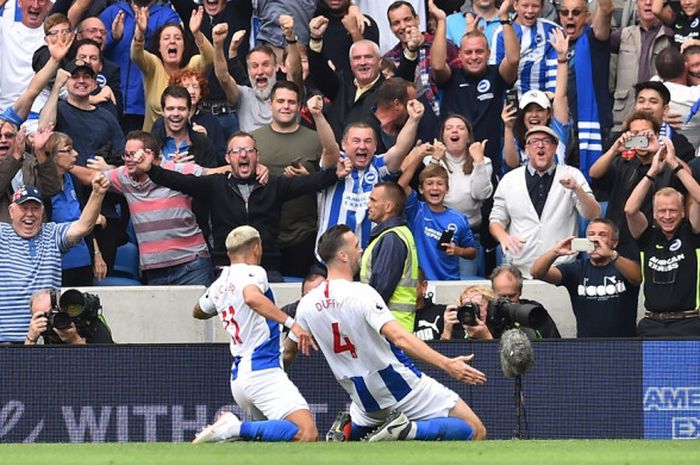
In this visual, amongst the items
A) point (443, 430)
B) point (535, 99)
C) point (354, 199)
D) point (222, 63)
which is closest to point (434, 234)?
point (354, 199)

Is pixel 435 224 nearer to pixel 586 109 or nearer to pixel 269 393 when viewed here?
pixel 586 109

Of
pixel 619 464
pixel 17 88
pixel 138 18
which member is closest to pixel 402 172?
pixel 138 18

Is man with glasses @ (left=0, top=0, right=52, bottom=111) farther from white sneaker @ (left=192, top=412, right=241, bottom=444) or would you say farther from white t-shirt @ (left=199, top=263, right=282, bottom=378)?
white sneaker @ (left=192, top=412, right=241, bottom=444)

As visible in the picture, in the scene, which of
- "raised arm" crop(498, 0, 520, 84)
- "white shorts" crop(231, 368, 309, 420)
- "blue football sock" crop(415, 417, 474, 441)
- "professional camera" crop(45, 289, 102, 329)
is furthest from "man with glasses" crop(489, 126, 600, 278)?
"professional camera" crop(45, 289, 102, 329)

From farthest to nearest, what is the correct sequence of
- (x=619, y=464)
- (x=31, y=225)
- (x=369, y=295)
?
(x=31, y=225)
(x=369, y=295)
(x=619, y=464)

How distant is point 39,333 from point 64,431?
83 centimetres

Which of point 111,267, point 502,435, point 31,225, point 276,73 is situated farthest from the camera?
point 276,73

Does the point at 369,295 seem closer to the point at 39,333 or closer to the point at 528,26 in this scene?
the point at 39,333

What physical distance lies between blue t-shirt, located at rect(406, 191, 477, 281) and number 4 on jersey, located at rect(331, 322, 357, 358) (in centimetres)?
306

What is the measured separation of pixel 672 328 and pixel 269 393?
3523mm

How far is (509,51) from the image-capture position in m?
15.7

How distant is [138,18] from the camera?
1625 centimetres

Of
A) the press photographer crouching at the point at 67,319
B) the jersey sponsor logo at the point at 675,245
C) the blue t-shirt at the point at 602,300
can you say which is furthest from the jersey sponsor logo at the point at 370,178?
the jersey sponsor logo at the point at 675,245

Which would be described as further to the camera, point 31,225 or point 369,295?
point 31,225
